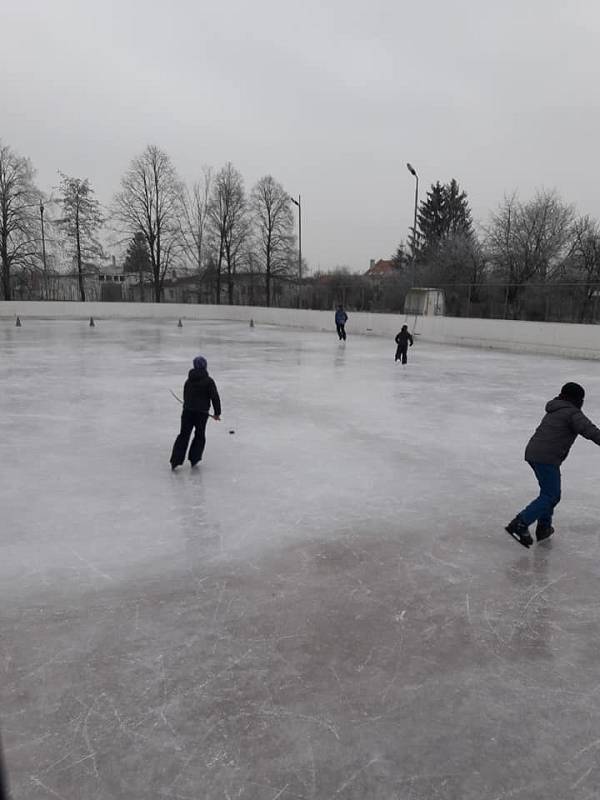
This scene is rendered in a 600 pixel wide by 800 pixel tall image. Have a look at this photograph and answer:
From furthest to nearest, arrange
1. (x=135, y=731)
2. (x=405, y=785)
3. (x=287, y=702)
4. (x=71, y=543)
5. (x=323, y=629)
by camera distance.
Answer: (x=71, y=543) < (x=323, y=629) < (x=287, y=702) < (x=135, y=731) < (x=405, y=785)

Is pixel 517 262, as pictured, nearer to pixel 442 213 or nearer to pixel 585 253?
pixel 585 253

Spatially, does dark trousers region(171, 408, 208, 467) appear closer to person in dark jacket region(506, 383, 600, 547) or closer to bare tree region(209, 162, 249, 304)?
person in dark jacket region(506, 383, 600, 547)

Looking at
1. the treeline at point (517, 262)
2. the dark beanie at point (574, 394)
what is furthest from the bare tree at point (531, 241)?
the dark beanie at point (574, 394)

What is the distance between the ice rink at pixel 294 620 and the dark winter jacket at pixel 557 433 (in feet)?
2.68

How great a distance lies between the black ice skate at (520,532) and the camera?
16.3 ft

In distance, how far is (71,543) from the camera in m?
4.88

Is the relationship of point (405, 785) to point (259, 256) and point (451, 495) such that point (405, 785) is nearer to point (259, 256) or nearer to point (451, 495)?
point (451, 495)

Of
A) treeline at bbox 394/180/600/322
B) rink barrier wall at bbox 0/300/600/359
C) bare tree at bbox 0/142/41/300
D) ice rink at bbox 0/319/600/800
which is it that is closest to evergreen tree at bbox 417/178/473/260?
treeline at bbox 394/180/600/322

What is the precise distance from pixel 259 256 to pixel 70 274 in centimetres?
1641

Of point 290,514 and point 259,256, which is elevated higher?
point 259,256

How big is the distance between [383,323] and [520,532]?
24.6m

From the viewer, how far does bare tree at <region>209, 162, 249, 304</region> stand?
52.6 m

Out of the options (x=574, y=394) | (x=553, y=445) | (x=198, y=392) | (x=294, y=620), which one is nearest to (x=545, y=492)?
(x=553, y=445)

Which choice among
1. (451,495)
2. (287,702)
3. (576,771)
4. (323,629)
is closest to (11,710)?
(287,702)
